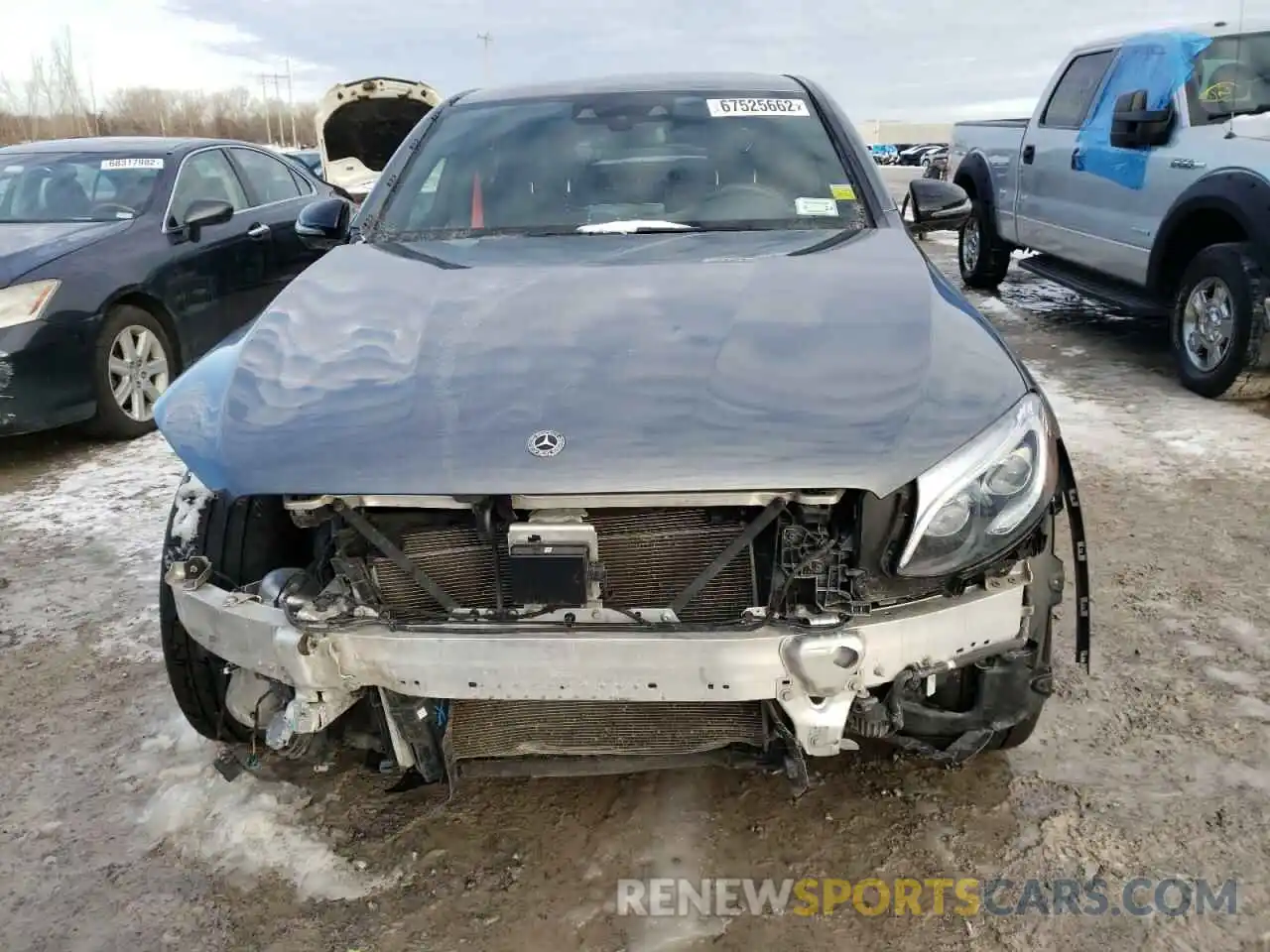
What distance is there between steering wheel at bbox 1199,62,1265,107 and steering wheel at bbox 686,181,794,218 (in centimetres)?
391

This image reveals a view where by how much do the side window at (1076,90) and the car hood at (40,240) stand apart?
19.6 ft

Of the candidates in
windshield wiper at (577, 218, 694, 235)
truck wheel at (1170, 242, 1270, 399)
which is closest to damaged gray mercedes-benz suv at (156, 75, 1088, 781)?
windshield wiper at (577, 218, 694, 235)

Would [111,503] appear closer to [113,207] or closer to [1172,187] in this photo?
[113,207]

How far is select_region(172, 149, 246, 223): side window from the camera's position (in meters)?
6.05

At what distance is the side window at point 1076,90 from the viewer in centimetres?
689

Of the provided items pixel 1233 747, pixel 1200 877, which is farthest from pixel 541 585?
pixel 1233 747

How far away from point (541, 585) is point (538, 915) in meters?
0.74

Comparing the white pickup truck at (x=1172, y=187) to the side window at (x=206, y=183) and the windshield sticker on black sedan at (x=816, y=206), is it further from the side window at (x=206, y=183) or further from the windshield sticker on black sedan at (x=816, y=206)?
the side window at (x=206, y=183)

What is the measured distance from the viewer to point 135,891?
2279 mm

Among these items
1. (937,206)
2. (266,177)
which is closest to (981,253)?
(937,206)

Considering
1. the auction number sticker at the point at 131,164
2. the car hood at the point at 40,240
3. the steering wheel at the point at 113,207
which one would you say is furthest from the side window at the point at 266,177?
the car hood at the point at 40,240

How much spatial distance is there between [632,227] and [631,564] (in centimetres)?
142

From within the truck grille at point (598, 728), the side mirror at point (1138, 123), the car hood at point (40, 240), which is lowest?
the truck grille at point (598, 728)

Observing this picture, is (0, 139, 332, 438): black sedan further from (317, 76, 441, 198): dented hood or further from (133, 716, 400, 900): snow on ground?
(317, 76, 441, 198): dented hood
